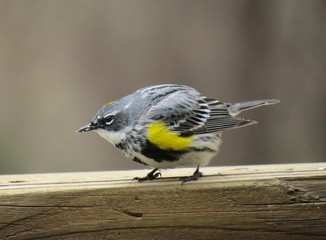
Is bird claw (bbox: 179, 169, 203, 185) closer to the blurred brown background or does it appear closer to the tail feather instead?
the tail feather

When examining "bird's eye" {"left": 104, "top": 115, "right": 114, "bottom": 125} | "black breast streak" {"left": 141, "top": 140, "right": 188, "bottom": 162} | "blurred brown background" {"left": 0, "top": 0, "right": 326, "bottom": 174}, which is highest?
"bird's eye" {"left": 104, "top": 115, "right": 114, "bottom": 125}

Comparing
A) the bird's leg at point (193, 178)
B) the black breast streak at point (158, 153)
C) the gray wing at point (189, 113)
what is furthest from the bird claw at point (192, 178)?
the gray wing at point (189, 113)

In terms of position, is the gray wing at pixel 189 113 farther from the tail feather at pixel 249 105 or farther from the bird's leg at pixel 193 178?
the bird's leg at pixel 193 178

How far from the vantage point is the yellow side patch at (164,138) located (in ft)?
16.4

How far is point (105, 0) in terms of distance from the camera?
1005cm

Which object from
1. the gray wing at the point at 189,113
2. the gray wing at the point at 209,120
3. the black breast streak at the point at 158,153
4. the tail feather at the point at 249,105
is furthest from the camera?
the tail feather at the point at 249,105

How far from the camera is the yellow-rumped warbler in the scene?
4.99 meters

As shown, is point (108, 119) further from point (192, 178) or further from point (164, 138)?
point (192, 178)

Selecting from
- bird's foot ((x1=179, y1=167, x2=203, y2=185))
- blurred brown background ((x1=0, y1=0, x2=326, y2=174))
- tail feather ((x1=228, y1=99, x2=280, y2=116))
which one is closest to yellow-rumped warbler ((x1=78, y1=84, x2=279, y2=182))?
bird's foot ((x1=179, y1=167, x2=203, y2=185))

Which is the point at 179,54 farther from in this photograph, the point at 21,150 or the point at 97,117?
the point at 97,117

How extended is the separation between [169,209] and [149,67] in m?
5.95

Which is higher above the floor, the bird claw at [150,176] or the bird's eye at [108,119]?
the bird's eye at [108,119]

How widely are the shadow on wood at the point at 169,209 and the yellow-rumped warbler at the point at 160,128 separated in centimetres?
65

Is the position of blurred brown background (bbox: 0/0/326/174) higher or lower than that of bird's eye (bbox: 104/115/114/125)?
lower
